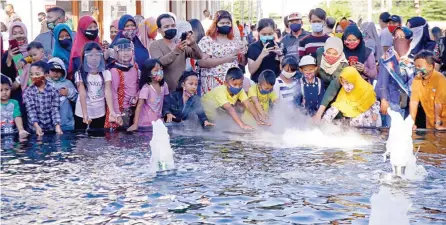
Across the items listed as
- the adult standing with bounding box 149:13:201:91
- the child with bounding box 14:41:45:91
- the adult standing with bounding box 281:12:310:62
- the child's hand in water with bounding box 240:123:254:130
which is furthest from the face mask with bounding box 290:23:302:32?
the child with bounding box 14:41:45:91

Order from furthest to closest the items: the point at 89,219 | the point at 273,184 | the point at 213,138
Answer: the point at 213,138, the point at 273,184, the point at 89,219

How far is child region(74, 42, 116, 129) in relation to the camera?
10.0m

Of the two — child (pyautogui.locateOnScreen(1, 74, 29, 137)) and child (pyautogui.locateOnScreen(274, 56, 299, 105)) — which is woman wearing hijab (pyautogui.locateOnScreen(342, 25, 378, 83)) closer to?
child (pyautogui.locateOnScreen(274, 56, 299, 105))

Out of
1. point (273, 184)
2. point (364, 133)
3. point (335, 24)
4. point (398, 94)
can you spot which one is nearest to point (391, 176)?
point (273, 184)

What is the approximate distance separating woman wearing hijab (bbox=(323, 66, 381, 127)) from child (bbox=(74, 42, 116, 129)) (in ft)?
9.54

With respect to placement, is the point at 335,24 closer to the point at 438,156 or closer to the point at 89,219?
the point at 438,156

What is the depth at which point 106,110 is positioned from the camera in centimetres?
1037

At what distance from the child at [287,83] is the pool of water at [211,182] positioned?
1.01m

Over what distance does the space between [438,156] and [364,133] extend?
190 centimetres

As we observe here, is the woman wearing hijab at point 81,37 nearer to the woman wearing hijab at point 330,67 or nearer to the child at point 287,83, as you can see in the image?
the child at point 287,83

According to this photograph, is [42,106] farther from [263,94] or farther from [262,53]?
[262,53]

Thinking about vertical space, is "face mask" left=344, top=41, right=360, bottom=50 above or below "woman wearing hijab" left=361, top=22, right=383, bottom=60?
below

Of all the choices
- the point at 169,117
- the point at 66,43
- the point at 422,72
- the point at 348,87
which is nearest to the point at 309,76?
the point at 348,87

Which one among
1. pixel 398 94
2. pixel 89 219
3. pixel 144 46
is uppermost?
pixel 144 46
